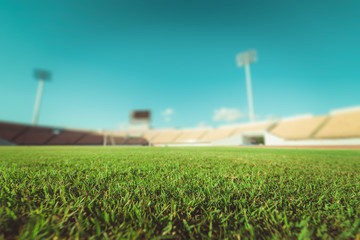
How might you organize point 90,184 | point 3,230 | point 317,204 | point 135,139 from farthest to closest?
point 135,139 → point 90,184 → point 317,204 → point 3,230

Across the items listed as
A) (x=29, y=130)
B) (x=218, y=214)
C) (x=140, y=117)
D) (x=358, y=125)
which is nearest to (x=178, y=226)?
(x=218, y=214)

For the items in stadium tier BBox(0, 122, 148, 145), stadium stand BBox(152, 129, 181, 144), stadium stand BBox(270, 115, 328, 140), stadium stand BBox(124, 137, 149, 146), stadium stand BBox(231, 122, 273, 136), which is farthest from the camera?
stadium stand BBox(152, 129, 181, 144)

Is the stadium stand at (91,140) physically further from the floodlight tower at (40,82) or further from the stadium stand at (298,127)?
the stadium stand at (298,127)

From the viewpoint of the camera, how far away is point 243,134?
101ft

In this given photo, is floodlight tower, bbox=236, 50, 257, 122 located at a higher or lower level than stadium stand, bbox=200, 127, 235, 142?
higher

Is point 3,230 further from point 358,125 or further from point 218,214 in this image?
point 358,125

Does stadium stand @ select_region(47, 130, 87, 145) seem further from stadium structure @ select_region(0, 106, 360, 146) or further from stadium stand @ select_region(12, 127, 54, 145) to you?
stadium stand @ select_region(12, 127, 54, 145)

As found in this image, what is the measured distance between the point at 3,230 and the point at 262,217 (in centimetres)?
101

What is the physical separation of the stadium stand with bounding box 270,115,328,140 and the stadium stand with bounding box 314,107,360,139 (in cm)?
109

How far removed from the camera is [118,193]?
3.05 ft

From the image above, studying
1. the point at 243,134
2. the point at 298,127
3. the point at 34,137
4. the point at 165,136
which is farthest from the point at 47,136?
the point at 298,127

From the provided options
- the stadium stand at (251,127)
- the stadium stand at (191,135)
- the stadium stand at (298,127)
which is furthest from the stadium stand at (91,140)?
the stadium stand at (298,127)

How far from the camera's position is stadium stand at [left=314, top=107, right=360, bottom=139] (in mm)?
21469

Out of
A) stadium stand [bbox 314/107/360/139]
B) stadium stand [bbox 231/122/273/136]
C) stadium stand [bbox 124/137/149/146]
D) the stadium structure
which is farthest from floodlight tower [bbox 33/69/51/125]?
stadium stand [bbox 314/107/360/139]
